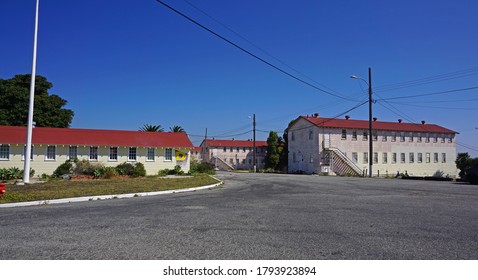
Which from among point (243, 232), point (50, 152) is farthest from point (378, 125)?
point (243, 232)

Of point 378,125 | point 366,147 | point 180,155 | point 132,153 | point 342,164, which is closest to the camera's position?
point 132,153

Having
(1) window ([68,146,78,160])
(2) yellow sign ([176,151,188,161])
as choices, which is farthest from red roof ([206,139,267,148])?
(1) window ([68,146,78,160])

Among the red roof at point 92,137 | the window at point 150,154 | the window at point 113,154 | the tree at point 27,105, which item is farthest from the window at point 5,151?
the tree at point 27,105

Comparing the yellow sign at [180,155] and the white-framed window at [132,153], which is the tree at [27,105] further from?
the yellow sign at [180,155]

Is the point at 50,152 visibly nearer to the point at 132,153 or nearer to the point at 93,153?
the point at 93,153

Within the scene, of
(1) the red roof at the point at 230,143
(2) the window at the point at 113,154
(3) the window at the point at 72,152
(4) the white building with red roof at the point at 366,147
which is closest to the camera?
(3) the window at the point at 72,152

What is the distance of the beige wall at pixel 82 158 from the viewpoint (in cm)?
2836

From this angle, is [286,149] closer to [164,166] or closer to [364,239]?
[164,166]

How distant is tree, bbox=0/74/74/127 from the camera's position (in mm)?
39938

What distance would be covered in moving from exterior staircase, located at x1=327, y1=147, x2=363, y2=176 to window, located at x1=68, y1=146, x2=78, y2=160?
103 ft

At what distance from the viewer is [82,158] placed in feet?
98.9

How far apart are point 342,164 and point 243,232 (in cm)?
4071

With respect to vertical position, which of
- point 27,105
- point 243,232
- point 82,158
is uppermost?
point 27,105
